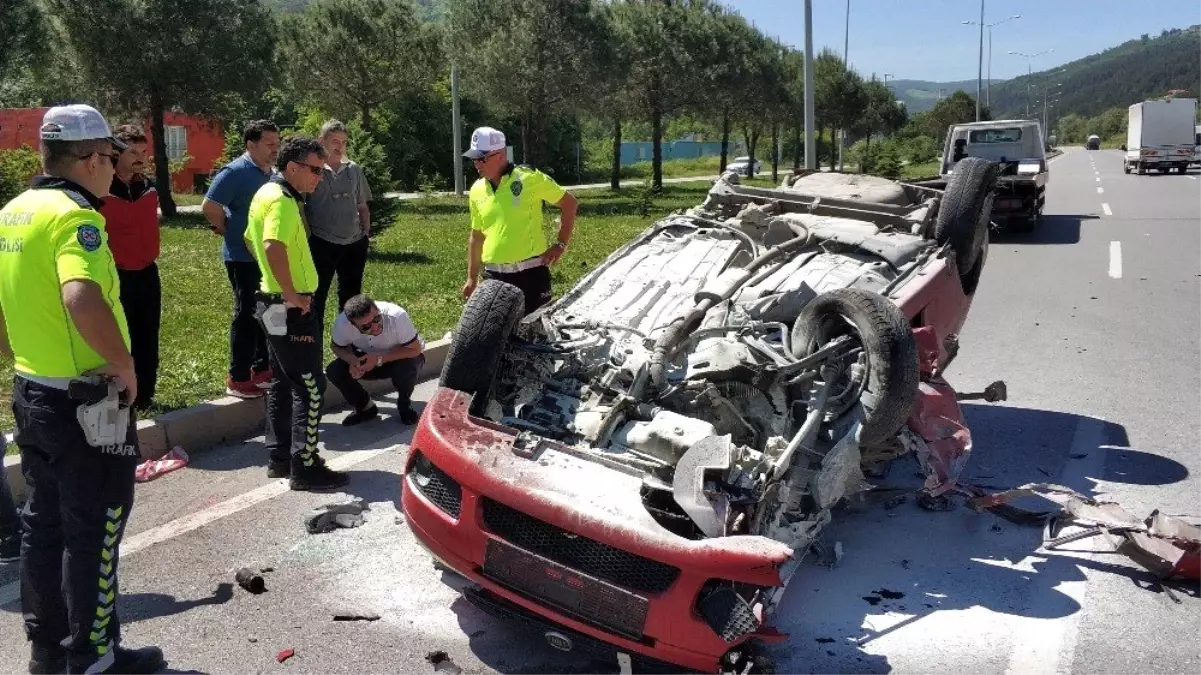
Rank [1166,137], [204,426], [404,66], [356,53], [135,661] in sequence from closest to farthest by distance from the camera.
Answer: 1. [135,661]
2. [204,426]
3. [356,53]
4. [404,66]
5. [1166,137]

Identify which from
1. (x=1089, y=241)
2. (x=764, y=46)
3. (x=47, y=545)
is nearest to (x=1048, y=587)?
(x=47, y=545)

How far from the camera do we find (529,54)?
2619 cm

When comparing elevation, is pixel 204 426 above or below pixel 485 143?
below

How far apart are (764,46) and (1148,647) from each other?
121 ft

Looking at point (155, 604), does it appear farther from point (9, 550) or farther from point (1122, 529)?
point (1122, 529)

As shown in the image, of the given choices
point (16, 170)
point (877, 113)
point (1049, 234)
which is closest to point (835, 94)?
point (877, 113)

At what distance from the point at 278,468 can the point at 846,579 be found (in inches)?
118

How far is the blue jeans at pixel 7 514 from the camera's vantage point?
4.43m

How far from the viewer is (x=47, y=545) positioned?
3377 mm

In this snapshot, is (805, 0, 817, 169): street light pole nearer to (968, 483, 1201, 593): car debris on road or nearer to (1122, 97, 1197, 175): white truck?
(968, 483, 1201, 593): car debris on road

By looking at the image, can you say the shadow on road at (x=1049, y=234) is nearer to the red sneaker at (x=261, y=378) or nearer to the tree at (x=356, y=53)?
the red sneaker at (x=261, y=378)

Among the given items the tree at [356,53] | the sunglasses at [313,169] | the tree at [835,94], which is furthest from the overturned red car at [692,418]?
the tree at [835,94]

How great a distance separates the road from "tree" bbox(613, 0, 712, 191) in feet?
83.0

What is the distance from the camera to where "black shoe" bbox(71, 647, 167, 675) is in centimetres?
341
